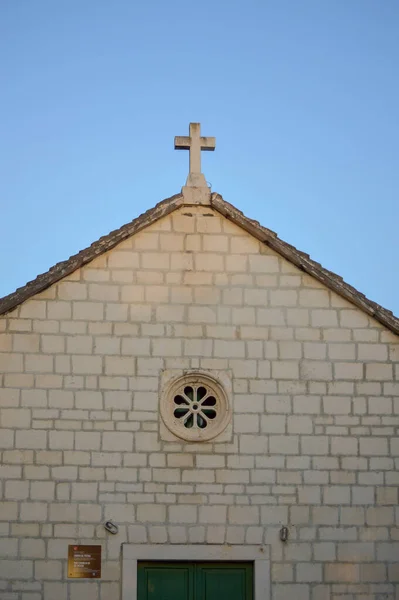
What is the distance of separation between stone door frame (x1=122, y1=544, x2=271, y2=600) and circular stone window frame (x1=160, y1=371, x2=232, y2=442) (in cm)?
138

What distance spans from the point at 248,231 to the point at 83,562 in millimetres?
4812

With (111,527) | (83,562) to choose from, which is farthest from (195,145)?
(83,562)

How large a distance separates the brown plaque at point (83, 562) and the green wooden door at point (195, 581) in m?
0.56

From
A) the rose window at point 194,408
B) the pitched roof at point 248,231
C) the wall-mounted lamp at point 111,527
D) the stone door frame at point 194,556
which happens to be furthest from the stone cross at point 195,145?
the stone door frame at point 194,556

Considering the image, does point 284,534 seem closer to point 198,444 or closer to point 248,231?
point 198,444

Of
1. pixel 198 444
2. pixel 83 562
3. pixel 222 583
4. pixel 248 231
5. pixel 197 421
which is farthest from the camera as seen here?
pixel 248 231

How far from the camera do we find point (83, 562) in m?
15.6

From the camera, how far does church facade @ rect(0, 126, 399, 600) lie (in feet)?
51.6

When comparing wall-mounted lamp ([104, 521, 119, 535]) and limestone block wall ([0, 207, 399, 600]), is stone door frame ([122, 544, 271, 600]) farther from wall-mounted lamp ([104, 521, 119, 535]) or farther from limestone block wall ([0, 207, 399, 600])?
wall-mounted lamp ([104, 521, 119, 535])

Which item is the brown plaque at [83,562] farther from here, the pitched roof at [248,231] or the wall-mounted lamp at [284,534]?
the pitched roof at [248,231]

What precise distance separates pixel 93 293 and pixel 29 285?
2.76 ft

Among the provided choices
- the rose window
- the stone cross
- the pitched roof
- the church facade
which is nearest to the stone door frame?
the church facade

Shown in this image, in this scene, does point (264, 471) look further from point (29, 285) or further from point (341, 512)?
point (29, 285)

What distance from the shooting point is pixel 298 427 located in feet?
53.2
